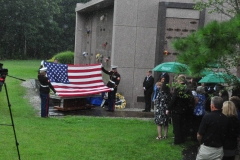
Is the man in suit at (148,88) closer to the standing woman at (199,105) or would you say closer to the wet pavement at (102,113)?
the wet pavement at (102,113)

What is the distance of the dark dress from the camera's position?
11375 mm

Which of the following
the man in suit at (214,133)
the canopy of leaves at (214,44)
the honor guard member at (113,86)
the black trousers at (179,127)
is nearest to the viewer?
the canopy of leaves at (214,44)

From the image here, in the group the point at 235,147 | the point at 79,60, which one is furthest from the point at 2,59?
the point at 235,147

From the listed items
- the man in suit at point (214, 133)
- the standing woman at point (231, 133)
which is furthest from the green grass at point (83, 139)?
the man in suit at point (214, 133)

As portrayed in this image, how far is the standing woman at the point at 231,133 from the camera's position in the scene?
7.59 m

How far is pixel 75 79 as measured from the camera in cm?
1723

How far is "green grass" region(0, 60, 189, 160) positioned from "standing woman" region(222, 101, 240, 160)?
242 cm

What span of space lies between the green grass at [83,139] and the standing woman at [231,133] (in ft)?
7.93

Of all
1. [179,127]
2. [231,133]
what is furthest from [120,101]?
[231,133]

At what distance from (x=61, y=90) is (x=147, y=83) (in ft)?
10.8

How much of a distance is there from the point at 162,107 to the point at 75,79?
6508mm

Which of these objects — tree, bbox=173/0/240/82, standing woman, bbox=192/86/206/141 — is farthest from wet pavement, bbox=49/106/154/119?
tree, bbox=173/0/240/82

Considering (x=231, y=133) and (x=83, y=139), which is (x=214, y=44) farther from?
(x=83, y=139)

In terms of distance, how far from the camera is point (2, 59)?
60.9m
